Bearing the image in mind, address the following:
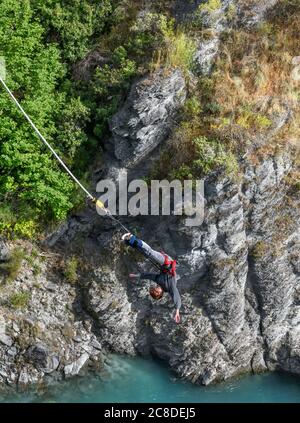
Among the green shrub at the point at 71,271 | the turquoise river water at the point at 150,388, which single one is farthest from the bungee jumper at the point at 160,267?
the turquoise river water at the point at 150,388

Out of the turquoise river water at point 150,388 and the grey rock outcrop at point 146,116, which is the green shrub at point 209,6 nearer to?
the grey rock outcrop at point 146,116

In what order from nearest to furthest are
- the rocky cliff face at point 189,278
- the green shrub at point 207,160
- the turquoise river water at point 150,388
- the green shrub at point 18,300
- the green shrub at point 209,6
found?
1. the turquoise river water at point 150,388
2. the green shrub at point 207,160
3. the green shrub at point 18,300
4. the rocky cliff face at point 189,278
5. the green shrub at point 209,6

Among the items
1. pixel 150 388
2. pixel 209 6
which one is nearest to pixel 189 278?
pixel 150 388

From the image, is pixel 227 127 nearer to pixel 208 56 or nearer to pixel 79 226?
pixel 208 56

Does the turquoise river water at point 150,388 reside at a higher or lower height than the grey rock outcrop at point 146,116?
lower

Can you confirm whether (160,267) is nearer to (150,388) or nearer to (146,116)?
(150,388)

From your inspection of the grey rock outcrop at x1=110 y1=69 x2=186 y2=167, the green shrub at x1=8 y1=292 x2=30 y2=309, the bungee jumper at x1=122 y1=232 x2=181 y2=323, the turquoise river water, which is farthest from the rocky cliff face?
the bungee jumper at x1=122 y1=232 x2=181 y2=323
